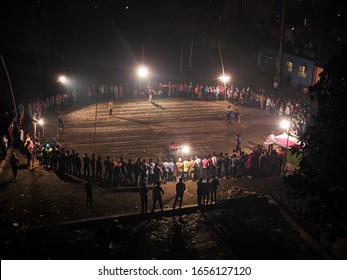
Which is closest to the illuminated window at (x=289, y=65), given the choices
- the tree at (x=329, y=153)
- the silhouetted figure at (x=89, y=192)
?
the silhouetted figure at (x=89, y=192)

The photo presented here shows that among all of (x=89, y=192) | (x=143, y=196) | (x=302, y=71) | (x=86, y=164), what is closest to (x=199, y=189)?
(x=143, y=196)

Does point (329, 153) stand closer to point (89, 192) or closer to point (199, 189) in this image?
point (199, 189)

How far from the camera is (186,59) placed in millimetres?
51312

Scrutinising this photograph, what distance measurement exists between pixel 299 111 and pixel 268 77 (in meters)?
13.8

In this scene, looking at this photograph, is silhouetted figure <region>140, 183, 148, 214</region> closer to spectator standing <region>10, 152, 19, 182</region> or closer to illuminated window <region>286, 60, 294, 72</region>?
spectator standing <region>10, 152, 19, 182</region>

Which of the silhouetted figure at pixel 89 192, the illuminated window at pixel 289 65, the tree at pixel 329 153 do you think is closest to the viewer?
the tree at pixel 329 153

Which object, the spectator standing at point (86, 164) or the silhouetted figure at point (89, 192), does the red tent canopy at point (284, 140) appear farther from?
the silhouetted figure at point (89, 192)

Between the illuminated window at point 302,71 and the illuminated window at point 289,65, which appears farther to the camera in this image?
the illuminated window at point 289,65

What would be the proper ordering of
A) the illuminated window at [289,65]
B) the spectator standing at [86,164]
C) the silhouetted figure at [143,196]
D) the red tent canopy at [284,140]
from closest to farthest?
the silhouetted figure at [143,196]
the spectator standing at [86,164]
the red tent canopy at [284,140]
the illuminated window at [289,65]

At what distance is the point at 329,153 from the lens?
470 inches

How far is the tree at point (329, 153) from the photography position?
451 inches

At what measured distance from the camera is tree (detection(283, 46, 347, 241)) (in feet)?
37.6

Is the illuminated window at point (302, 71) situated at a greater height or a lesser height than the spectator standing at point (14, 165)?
greater

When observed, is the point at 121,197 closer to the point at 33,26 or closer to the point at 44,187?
the point at 44,187
